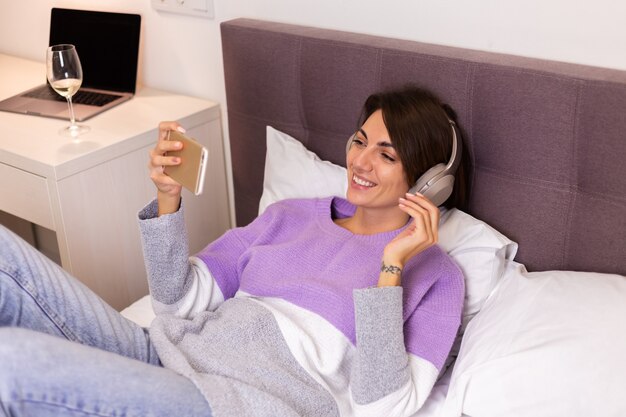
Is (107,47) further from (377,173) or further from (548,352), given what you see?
(548,352)

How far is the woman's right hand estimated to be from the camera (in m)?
1.33

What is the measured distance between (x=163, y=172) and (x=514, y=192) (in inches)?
25.1

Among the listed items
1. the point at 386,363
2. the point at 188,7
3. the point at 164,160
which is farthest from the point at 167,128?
the point at 188,7

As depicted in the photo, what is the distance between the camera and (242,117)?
1783 mm

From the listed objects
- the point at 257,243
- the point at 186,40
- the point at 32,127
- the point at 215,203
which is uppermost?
the point at 186,40

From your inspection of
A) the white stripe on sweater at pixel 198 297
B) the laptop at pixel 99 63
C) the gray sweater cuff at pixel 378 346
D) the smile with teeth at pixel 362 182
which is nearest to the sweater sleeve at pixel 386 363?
the gray sweater cuff at pixel 378 346

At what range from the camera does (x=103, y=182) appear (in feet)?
5.78

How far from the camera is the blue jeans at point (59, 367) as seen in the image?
3.32 ft

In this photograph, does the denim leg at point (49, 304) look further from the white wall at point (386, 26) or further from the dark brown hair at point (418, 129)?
the white wall at point (386, 26)

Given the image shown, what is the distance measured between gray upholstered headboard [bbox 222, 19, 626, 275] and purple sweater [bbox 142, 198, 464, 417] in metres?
0.18

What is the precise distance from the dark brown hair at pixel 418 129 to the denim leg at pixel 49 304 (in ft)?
1.89

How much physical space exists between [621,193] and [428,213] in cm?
32

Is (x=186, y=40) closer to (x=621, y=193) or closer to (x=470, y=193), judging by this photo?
(x=470, y=193)

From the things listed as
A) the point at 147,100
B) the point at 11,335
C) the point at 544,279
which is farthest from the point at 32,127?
the point at 544,279
